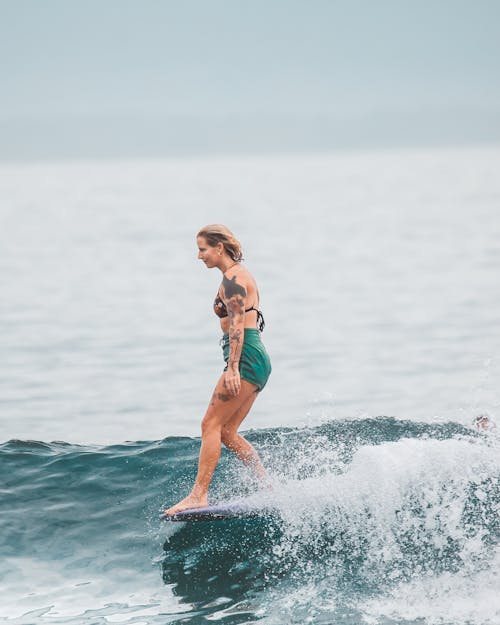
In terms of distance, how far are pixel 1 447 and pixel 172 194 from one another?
103496 mm

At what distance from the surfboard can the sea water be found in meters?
0.16

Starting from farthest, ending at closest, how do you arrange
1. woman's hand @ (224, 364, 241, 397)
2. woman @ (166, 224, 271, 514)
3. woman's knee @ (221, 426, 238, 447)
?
woman's knee @ (221, 426, 238, 447) < woman @ (166, 224, 271, 514) < woman's hand @ (224, 364, 241, 397)

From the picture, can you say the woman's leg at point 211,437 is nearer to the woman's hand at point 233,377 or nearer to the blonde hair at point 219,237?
the woman's hand at point 233,377

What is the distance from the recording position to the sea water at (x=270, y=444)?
30.3ft

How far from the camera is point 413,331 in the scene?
83.5ft

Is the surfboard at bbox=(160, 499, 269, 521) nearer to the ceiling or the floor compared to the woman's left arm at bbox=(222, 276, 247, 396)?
nearer to the floor

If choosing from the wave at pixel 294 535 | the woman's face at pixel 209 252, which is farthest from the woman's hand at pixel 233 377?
the wave at pixel 294 535

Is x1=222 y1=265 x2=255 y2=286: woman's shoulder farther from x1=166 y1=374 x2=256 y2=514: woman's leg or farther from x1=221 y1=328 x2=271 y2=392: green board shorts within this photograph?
x1=166 y1=374 x2=256 y2=514: woman's leg

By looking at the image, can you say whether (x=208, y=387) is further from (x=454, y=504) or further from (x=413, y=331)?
(x=454, y=504)

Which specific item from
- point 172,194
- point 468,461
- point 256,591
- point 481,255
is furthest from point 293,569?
point 172,194

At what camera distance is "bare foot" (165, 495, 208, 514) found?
32.8 feet

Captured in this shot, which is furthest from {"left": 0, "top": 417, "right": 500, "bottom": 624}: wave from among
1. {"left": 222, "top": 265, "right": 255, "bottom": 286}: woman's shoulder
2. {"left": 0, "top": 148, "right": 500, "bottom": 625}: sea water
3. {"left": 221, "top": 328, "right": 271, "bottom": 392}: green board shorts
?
{"left": 222, "top": 265, "right": 255, "bottom": 286}: woman's shoulder

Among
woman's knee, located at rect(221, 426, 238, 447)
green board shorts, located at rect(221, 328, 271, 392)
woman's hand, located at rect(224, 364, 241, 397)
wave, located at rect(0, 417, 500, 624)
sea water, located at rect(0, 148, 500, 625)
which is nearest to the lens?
wave, located at rect(0, 417, 500, 624)

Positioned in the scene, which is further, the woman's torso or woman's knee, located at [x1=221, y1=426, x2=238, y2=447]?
woman's knee, located at [x1=221, y1=426, x2=238, y2=447]
